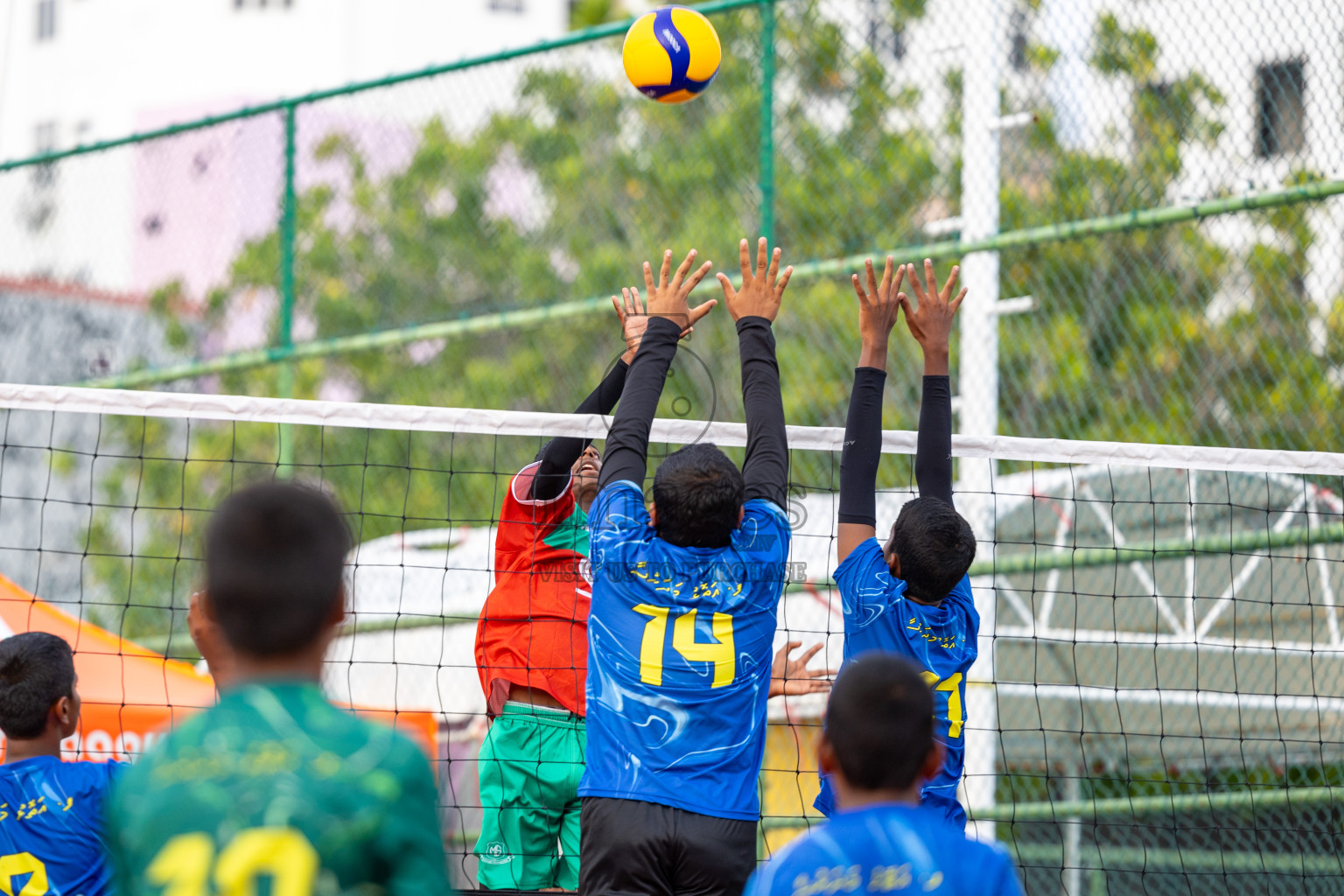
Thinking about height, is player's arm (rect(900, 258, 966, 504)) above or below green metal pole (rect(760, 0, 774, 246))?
below

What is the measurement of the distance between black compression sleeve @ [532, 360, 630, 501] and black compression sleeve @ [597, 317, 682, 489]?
2.21ft

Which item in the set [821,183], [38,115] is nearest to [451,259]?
[821,183]

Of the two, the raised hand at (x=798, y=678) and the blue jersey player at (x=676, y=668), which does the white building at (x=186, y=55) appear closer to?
the raised hand at (x=798, y=678)

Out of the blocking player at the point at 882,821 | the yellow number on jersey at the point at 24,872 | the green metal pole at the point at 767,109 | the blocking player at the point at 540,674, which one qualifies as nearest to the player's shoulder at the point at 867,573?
the blocking player at the point at 540,674

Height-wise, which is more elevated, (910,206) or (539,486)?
(910,206)

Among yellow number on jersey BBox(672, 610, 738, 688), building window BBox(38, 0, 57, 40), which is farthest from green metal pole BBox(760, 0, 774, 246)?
building window BBox(38, 0, 57, 40)

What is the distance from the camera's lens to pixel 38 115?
36719 mm

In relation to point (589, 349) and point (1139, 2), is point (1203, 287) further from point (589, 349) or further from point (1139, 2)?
point (589, 349)

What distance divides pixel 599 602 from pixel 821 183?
6.06 metres

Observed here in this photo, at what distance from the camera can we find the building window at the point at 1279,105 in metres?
7.70

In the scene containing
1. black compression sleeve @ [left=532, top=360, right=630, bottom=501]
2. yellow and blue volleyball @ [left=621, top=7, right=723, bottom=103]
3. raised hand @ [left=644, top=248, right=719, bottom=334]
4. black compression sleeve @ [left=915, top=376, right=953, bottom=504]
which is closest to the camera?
raised hand @ [left=644, top=248, right=719, bottom=334]

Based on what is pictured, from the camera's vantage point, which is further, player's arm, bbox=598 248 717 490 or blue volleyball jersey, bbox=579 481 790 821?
player's arm, bbox=598 248 717 490

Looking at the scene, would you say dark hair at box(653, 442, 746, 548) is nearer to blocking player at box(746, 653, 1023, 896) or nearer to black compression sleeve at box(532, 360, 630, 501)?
black compression sleeve at box(532, 360, 630, 501)

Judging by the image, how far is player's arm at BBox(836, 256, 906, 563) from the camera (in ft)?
14.7
